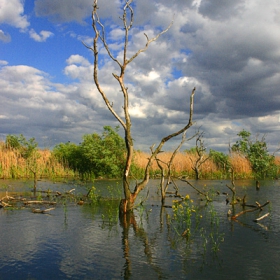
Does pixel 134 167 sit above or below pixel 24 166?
below

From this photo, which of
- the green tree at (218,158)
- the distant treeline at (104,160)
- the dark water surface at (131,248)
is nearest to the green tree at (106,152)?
the distant treeline at (104,160)

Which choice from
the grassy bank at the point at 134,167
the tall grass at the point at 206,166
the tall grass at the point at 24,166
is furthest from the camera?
the tall grass at the point at 206,166

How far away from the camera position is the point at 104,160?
25.1 m

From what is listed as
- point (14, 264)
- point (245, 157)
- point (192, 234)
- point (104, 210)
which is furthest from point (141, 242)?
point (245, 157)

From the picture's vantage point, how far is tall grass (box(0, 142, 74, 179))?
23.1 meters

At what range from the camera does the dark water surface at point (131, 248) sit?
212 inches

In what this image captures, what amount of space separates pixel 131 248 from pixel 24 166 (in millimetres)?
18840

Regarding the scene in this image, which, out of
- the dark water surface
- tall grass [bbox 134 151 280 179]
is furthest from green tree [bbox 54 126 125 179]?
the dark water surface

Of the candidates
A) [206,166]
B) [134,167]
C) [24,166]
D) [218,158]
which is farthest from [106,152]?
[218,158]

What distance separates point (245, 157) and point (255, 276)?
84.8 feet

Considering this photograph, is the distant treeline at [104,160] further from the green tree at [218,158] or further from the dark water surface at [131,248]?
the dark water surface at [131,248]

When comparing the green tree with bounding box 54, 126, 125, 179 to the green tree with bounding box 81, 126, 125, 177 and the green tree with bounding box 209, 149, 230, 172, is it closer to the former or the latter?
the green tree with bounding box 81, 126, 125, 177

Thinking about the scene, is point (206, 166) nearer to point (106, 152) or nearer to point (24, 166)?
point (106, 152)

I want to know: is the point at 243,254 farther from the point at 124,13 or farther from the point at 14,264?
the point at 124,13
